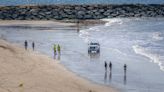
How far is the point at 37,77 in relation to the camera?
92.4ft

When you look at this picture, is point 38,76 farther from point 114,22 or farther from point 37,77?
point 114,22

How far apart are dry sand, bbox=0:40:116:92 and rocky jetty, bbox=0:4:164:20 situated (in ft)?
154

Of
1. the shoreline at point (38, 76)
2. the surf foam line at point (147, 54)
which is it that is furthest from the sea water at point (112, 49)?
the shoreline at point (38, 76)

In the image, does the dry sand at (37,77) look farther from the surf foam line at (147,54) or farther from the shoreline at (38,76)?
the surf foam line at (147,54)

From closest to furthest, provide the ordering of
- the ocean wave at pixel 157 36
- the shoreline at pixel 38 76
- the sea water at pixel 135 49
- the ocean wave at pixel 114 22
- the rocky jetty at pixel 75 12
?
1. the shoreline at pixel 38 76
2. the sea water at pixel 135 49
3. the ocean wave at pixel 157 36
4. the ocean wave at pixel 114 22
5. the rocky jetty at pixel 75 12

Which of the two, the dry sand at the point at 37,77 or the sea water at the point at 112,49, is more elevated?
the dry sand at the point at 37,77

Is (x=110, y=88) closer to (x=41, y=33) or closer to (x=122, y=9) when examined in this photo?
(x=41, y=33)

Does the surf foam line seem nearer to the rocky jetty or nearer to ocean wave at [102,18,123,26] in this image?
ocean wave at [102,18,123,26]

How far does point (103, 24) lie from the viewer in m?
74.6

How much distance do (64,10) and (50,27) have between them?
64.8 feet

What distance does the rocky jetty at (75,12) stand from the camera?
8288cm

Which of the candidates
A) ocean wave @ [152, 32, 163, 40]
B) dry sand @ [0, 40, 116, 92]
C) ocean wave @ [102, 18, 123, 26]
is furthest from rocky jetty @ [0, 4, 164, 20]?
dry sand @ [0, 40, 116, 92]

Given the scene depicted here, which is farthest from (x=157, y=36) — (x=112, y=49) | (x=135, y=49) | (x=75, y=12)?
(x=75, y=12)

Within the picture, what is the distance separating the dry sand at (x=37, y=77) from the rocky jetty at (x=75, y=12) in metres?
47.0
